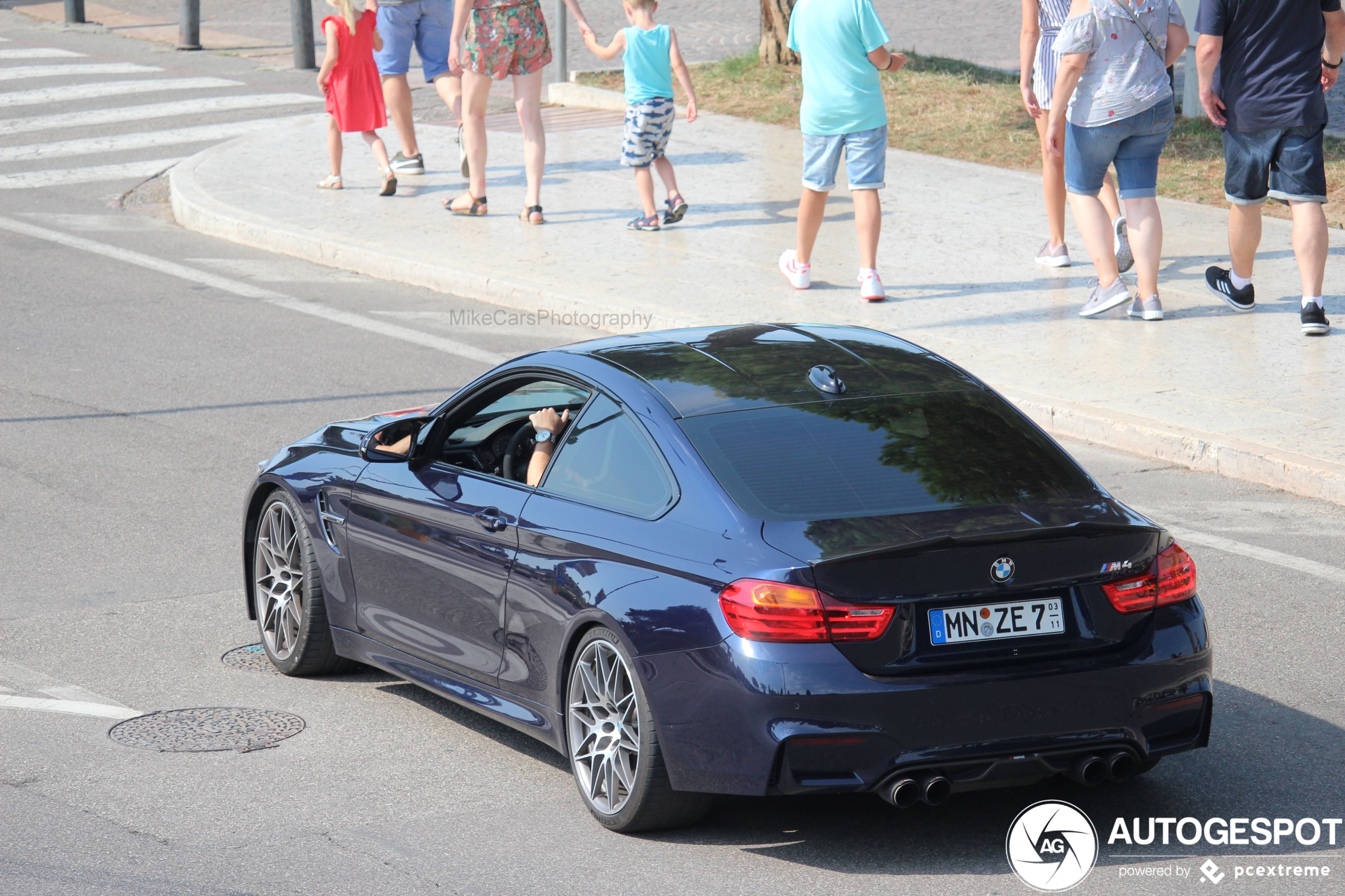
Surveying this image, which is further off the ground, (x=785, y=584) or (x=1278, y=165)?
(x=1278, y=165)

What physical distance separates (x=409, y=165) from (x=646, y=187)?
370 centimetres

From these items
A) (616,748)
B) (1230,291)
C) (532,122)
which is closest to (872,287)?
(1230,291)

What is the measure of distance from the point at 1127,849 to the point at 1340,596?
2549mm

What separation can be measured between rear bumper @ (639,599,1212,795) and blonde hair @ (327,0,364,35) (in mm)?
11759

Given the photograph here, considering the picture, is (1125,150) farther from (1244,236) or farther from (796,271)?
(796,271)

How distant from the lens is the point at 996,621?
4562 mm

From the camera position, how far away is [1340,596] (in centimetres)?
686

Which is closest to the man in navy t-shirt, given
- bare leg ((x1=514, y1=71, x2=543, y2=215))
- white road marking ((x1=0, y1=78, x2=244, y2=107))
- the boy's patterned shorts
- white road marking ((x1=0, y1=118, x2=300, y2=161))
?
the boy's patterned shorts

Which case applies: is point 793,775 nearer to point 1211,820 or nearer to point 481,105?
Answer: point 1211,820

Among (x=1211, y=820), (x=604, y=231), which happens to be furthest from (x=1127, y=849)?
(x=604, y=231)

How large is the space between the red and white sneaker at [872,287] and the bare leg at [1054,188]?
1470 millimetres

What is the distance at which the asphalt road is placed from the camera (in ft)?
15.4

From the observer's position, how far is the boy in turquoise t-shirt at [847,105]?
36.9 ft

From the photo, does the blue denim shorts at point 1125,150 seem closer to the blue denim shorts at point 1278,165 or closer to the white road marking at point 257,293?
the blue denim shorts at point 1278,165
